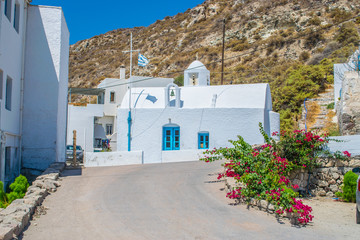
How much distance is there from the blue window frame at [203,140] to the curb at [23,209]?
12.5 meters

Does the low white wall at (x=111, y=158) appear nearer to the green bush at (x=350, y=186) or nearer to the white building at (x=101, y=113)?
the white building at (x=101, y=113)

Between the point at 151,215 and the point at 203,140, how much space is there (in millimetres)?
15089

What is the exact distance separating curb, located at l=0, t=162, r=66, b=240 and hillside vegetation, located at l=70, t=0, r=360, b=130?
70.1ft

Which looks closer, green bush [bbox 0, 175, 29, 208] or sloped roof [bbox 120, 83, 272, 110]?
green bush [bbox 0, 175, 29, 208]

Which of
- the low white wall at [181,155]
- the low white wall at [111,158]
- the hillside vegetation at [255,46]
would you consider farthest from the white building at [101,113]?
the hillside vegetation at [255,46]

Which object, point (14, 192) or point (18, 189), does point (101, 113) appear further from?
point (14, 192)

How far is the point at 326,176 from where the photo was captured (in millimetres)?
12688

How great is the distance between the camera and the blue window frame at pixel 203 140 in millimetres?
23781

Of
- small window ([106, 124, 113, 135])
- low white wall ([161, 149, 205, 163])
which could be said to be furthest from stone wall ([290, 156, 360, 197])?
small window ([106, 124, 113, 135])

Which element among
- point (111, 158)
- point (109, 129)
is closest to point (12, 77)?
point (111, 158)

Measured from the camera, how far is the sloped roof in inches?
974

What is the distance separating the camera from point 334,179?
1259 cm

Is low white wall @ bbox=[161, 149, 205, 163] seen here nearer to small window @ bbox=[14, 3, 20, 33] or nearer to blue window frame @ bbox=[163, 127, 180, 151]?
blue window frame @ bbox=[163, 127, 180, 151]

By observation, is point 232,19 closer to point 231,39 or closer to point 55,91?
point 231,39
